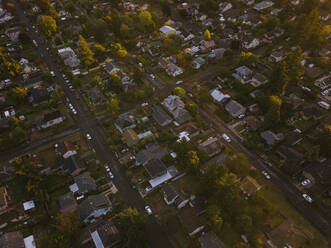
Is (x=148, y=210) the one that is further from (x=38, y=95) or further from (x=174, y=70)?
(x=38, y=95)

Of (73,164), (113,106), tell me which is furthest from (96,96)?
(73,164)

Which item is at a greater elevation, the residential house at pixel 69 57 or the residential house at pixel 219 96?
the residential house at pixel 69 57

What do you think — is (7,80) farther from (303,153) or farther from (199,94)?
(303,153)

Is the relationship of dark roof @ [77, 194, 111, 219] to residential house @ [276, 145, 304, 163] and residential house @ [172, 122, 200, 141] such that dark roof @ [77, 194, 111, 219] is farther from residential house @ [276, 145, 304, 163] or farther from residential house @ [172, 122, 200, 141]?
residential house @ [276, 145, 304, 163]

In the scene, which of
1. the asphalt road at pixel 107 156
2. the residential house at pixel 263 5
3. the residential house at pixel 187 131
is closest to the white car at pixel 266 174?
the residential house at pixel 187 131

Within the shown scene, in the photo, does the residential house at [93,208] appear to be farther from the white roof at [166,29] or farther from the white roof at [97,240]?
the white roof at [166,29]

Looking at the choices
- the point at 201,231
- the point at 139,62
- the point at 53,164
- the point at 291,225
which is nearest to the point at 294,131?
the point at 291,225

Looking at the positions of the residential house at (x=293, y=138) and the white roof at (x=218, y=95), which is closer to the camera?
the residential house at (x=293, y=138)
